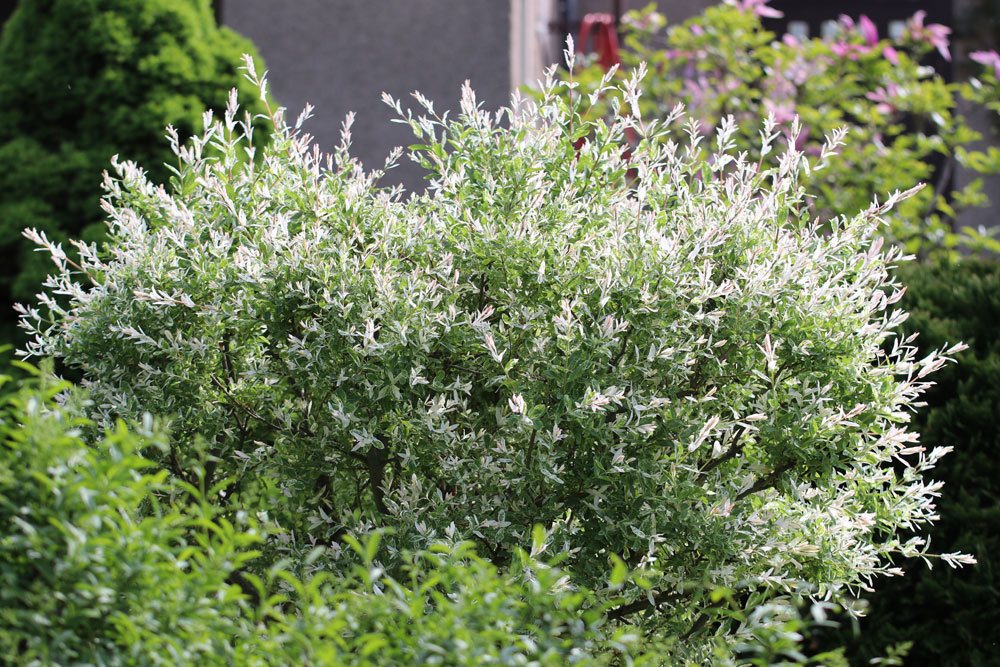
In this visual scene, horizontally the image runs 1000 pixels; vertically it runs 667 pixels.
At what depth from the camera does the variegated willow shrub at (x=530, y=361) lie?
10.0ft

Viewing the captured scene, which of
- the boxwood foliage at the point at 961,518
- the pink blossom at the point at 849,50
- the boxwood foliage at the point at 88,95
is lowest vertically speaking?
the boxwood foliage at the point at 961,518

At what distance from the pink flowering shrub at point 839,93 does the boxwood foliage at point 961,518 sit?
2.65 meters

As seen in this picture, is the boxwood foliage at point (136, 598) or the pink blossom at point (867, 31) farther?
the pink blossom at point (867, 31)

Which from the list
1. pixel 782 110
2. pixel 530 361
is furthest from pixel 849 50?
pixel 530 361

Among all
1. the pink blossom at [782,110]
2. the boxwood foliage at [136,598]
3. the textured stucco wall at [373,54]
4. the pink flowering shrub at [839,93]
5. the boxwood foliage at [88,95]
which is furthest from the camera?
the textured stucco wall at [373,54]

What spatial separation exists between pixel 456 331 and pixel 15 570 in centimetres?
137

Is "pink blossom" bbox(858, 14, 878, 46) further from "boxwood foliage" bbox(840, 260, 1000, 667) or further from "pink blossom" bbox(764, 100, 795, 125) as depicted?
"boxwood foliage" bbox(840, 260, 1000, 667)

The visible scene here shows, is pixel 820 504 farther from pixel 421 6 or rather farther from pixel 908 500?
pixel 421 6

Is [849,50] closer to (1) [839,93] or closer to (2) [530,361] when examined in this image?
(1) [839,93]

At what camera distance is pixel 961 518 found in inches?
182

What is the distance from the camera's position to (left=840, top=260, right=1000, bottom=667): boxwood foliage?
4602 mm

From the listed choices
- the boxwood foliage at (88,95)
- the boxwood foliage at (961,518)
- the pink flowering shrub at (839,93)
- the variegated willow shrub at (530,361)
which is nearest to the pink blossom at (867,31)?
the pink flowering shrub at (839,93)

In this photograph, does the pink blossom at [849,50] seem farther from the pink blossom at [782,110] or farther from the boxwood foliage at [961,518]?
the boxwood foliage at [961,518]

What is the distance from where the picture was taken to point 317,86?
8523 millimetres
